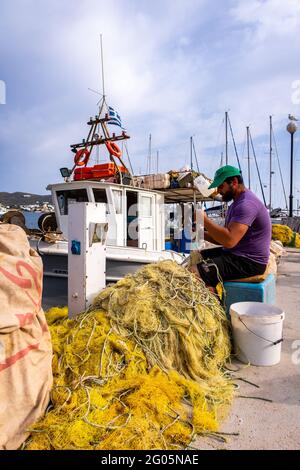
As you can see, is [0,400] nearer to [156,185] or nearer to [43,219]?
[43,219]

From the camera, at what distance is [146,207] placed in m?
6.98

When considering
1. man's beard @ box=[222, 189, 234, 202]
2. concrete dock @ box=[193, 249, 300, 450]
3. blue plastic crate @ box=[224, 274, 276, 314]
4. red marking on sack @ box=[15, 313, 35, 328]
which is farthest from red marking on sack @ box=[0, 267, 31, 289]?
man's beard @ box=[222, 189, 234, 202]

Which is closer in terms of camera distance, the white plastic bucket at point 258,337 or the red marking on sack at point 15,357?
the red marking on sack at point 15,357

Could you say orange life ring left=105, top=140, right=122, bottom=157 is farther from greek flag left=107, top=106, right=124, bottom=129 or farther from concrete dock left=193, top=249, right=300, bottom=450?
concrete dock left=193, top=249, right=300, bottom=450

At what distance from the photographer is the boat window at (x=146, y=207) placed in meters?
6.86

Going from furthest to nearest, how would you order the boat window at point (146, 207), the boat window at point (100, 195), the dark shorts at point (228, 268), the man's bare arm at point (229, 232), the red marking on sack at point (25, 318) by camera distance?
the boat window at point (146, 207), the boat window at point (100, 195), the dark shorts at point (228, 268), the man's bare arm at point (229, 232), the red marking on sack at point (25, 318)

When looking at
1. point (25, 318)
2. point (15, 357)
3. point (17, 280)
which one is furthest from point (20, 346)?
point (17, 280)

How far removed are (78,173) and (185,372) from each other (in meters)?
5.17

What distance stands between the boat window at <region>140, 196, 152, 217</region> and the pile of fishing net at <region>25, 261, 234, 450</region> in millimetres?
3419

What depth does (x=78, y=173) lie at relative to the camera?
693 cm

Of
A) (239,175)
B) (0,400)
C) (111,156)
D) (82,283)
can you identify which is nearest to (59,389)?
(0,400)

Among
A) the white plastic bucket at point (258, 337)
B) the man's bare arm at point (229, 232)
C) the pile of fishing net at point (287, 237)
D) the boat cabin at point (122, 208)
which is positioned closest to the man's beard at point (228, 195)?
the man's bare arm at point (229, 232)

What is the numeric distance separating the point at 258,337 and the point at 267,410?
709 mm
